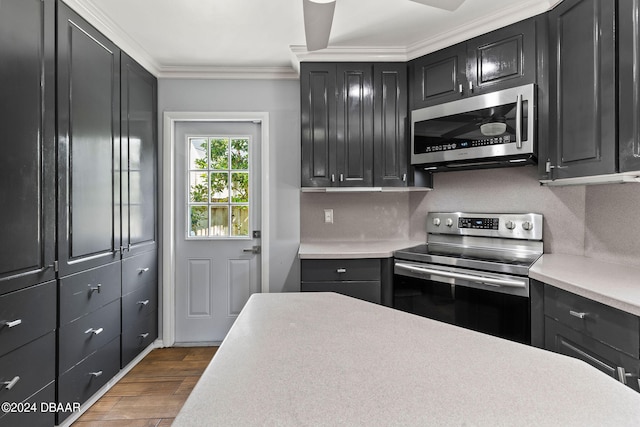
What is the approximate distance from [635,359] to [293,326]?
3.95 feet

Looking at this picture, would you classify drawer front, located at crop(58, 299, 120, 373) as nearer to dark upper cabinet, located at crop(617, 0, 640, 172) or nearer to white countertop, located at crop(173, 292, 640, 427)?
white countertop, located at crop(173, 292, 640, 427)

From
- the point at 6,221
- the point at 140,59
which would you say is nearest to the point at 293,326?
the point at 6,221

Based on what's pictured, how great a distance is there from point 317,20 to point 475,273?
5.24 ft

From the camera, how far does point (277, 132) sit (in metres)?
3.01

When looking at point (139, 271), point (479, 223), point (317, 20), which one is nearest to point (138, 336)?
point (139, 271)

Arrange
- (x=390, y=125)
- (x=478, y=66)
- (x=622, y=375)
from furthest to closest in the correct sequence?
(x=390, y=125)
(x=478, y=66)
(x=622, y=375)

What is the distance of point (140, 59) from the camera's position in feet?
8.67

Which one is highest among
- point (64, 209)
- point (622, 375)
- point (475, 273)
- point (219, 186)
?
point (219, 186)

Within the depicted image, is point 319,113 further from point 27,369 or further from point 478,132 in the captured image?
point 27,369

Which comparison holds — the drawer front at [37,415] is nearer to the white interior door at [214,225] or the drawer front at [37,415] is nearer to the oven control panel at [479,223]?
the white interior door at [214,225]

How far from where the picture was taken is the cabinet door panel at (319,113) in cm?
260

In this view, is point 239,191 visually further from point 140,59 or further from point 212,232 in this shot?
point 140,59

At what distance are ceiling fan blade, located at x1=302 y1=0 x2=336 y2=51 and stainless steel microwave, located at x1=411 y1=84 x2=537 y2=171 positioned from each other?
1007 mm

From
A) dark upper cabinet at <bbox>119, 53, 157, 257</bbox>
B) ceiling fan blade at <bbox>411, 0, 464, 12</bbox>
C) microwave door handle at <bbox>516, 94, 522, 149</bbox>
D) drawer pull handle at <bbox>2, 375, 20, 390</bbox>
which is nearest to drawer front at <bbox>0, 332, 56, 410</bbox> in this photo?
drawer pull handle at <bbox>2, 375, 20, 390</bbox>
